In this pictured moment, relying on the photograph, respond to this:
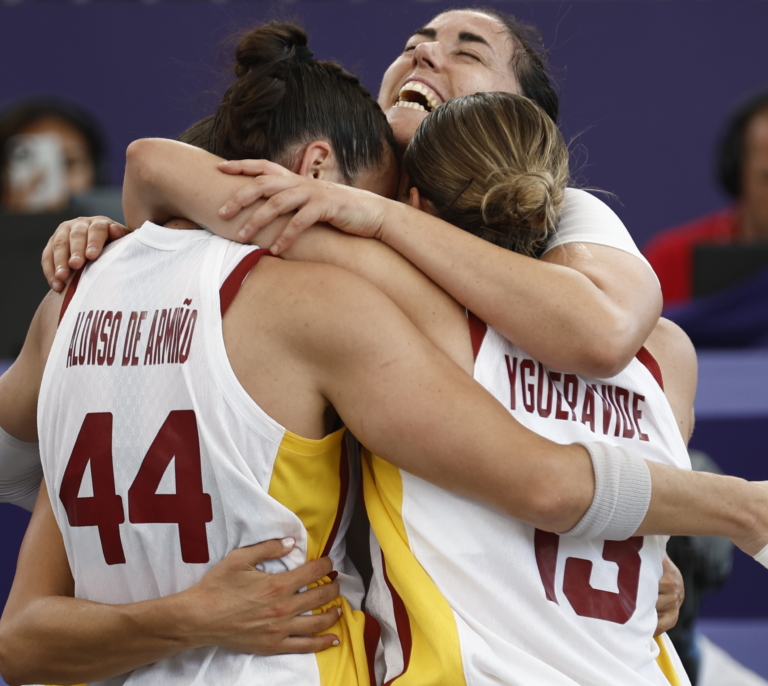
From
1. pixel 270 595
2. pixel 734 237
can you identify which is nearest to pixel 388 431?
pixel 270 595

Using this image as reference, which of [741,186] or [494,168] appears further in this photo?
[741,186]

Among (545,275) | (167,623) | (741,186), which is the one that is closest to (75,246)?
(167,623)

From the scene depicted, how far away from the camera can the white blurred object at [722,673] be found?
1.84 metres

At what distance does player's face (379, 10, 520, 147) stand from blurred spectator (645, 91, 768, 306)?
2.37m

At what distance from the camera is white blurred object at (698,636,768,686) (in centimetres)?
184

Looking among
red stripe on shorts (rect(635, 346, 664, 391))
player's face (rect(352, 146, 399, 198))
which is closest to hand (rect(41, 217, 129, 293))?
player's face (rect(352, 146, 399, 198))

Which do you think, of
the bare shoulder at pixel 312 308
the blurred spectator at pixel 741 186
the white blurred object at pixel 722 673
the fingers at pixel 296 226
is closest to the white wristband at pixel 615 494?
the bare shoulder at pixel 312 308

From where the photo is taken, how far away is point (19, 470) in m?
1.38

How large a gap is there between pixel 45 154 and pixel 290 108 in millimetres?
2911

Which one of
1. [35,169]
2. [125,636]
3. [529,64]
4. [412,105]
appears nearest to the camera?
[125,636]

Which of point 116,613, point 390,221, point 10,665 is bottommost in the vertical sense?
point 10,665

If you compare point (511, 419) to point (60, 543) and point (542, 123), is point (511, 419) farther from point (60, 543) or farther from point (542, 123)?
point (60, 543)

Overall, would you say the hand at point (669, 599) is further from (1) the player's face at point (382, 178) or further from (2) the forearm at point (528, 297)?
(1) the player's face at point (382, 178)

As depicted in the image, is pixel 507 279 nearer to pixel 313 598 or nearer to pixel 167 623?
pixel 313 598
